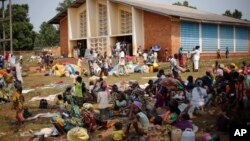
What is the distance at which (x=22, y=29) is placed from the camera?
46344mm

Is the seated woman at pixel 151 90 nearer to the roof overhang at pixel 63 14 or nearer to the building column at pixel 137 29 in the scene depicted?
the building column at pixel 137 29

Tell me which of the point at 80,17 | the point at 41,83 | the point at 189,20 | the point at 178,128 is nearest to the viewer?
the point at 178,128

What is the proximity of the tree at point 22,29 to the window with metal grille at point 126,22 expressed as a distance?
20.7 meters

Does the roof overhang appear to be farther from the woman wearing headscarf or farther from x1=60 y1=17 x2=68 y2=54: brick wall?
the woman wearing headscarf

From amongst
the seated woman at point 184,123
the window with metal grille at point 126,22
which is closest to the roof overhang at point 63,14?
the window with metal grille at point 126,22

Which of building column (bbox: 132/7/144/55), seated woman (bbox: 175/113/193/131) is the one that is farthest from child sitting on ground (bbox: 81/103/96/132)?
building column (bbox: 132/7/144/55)

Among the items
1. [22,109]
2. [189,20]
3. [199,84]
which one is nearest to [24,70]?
[189,20]

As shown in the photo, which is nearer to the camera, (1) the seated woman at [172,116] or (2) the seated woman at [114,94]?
(1) the seated woman at [172,116]

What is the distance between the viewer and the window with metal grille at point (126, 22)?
28817 mm

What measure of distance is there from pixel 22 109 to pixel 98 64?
9.66 meters

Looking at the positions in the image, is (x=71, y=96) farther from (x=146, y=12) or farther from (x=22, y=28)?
(x=22, y=28)

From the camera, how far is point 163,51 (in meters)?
26.2

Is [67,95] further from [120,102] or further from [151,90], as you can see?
[151,90]

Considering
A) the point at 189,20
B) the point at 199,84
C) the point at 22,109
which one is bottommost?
the point at 22,109
